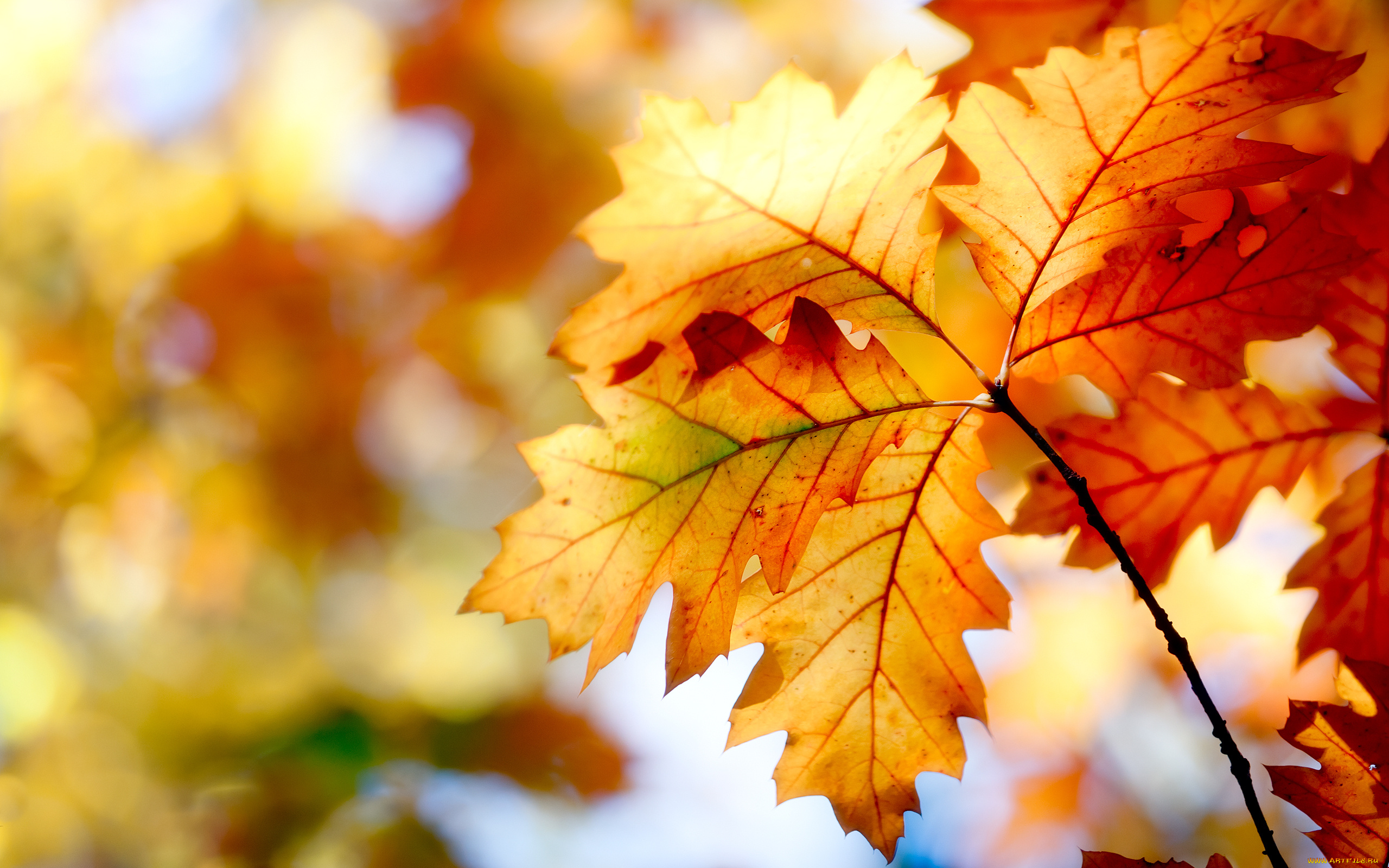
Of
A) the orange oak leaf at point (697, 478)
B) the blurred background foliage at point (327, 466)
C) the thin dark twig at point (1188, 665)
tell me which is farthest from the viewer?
the blurred background foliage at point (327, 466)

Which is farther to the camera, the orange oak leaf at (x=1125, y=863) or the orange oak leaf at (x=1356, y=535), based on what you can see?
the orange oak leaf at (x=1356, y=535)

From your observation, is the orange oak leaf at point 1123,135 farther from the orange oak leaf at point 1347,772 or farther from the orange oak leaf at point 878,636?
the orange oak leaf at point 1347,772

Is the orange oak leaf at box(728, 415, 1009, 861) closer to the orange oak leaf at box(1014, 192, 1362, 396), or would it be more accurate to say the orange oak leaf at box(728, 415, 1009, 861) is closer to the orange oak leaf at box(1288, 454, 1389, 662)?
the orange oak leaf at box(1014, 192, 1362, 396)

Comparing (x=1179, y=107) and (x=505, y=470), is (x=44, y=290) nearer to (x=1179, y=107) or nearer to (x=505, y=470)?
(x=505, y=470)

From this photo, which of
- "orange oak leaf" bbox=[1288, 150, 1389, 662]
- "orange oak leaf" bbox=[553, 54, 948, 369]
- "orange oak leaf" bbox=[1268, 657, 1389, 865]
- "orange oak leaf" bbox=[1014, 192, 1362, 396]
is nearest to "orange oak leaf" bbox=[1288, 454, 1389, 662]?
"orange oak leaf" bbox=[1288, 150, 1389, 662]

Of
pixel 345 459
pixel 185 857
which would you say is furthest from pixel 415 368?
pixel 185 857

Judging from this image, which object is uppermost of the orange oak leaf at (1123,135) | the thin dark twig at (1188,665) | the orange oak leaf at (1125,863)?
the orange oak leaf at (1123,135)

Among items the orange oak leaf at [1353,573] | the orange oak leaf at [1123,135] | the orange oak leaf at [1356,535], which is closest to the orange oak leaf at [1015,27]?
the orange oak leaf at [1123,135]
